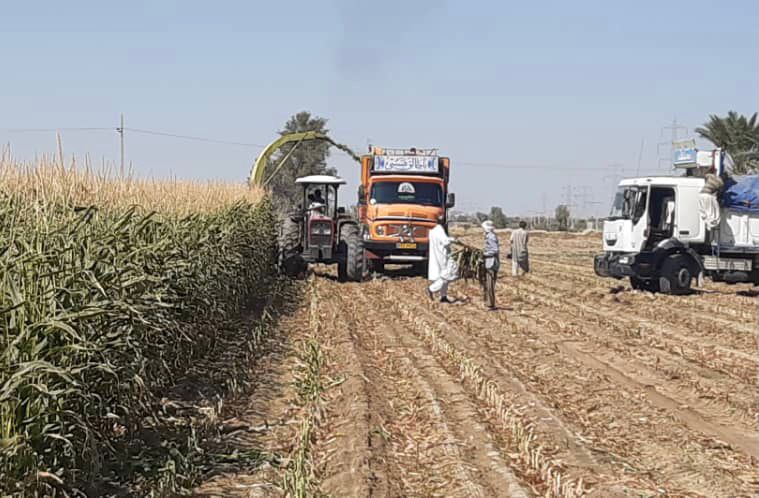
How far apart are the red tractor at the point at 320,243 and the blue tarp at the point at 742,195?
829 centimetres

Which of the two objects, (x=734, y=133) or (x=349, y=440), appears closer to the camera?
(x=349, y=440)

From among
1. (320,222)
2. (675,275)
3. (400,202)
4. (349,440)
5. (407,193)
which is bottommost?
(349,440)

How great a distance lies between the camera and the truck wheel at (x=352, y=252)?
2212cm

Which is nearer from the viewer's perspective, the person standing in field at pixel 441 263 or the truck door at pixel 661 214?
the person standing in field at pixel 441 263

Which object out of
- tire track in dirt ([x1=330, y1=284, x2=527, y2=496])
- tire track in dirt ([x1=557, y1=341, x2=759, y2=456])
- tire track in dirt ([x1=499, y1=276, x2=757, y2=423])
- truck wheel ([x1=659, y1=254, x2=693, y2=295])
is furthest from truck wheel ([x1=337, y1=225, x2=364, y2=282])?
tire track in dirt ([x1=557, y1=341, x2=759, y2=456])

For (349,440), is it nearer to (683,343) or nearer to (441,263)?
(683,343)

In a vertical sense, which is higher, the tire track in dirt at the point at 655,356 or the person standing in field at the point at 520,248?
the person standing in field at the point at 520,248

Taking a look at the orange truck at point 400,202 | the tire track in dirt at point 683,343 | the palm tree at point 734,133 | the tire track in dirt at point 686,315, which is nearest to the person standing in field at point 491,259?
the tire track in dirt at point 683,343

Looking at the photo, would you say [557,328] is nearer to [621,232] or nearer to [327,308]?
[327,308]

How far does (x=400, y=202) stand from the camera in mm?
23656

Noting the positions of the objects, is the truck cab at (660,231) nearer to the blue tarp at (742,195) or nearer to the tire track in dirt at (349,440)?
the blue tarp at (742,195)

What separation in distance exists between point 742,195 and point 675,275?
2.54 meters

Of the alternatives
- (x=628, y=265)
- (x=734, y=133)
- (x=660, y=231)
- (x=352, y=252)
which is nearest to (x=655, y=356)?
(x=628, y=265)

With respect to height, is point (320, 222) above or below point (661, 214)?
below
